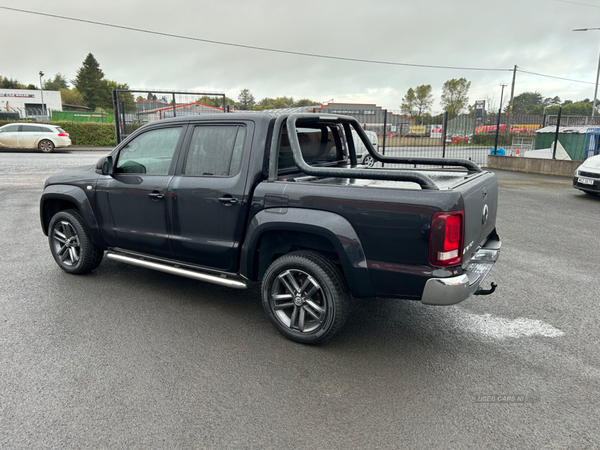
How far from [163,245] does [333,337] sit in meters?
1.91

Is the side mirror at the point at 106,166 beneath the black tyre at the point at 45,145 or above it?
above

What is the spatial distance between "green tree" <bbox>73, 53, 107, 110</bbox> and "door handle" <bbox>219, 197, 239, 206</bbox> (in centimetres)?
11197

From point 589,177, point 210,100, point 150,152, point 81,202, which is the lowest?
point 589,177

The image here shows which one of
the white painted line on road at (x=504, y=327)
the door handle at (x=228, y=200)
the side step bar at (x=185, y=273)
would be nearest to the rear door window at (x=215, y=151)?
the door handle at (x=228, y=200)

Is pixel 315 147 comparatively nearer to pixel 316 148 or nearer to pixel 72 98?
pixel 316 148

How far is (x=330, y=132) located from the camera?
4887 millimetres

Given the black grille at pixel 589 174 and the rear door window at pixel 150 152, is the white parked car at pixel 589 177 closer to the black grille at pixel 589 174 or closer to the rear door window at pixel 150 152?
the black grille at pixel 589 174

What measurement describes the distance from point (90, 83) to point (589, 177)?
112 m

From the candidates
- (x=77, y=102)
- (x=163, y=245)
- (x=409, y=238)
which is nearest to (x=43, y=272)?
(x=163, y=245)

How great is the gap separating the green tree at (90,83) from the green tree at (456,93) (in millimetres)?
79755

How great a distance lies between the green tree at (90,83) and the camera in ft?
337

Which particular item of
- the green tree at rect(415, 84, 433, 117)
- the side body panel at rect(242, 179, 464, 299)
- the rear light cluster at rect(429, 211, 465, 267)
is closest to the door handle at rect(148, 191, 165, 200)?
the side body panel at rect(242, 179, 464, 299)

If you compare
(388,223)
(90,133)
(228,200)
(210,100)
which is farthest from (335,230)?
(90,133)

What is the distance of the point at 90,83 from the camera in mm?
102688
